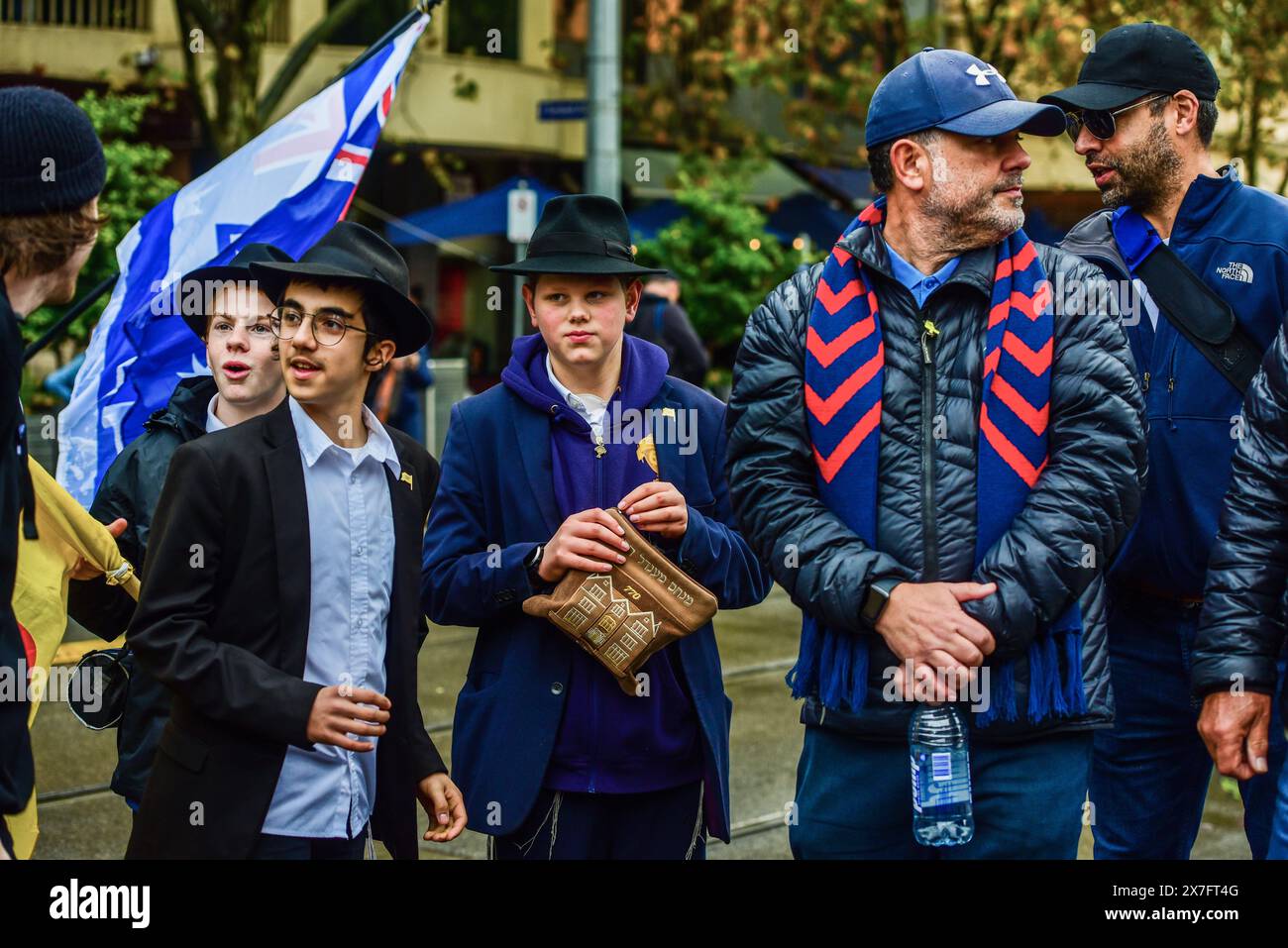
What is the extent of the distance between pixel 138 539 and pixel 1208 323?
268cm

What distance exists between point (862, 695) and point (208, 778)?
129cm

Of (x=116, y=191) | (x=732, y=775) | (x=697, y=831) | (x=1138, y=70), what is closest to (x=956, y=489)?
(x=697, y=831)

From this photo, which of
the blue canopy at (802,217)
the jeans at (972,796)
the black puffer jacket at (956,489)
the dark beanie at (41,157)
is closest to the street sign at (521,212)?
the blue canopy at (802,217)

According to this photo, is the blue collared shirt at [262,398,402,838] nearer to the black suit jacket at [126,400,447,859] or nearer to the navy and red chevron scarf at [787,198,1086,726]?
the black suit jacket at [126,400,447,859]

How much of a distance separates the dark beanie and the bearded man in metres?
1.35

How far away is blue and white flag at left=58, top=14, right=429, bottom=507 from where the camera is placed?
518 centimetres

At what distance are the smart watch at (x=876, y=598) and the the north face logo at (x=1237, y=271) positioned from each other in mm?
1433

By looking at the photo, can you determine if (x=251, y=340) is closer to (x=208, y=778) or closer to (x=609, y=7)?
(x=208, y=778)

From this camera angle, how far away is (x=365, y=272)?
3.65 m

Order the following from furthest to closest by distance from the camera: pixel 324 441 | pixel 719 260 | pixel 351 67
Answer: pixel 719 260
pixel 351 67
pixel 324 441

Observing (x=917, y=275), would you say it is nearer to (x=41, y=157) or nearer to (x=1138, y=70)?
(x=1138, y=70)

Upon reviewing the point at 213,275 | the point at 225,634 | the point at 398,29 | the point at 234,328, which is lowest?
the point at 225,634
